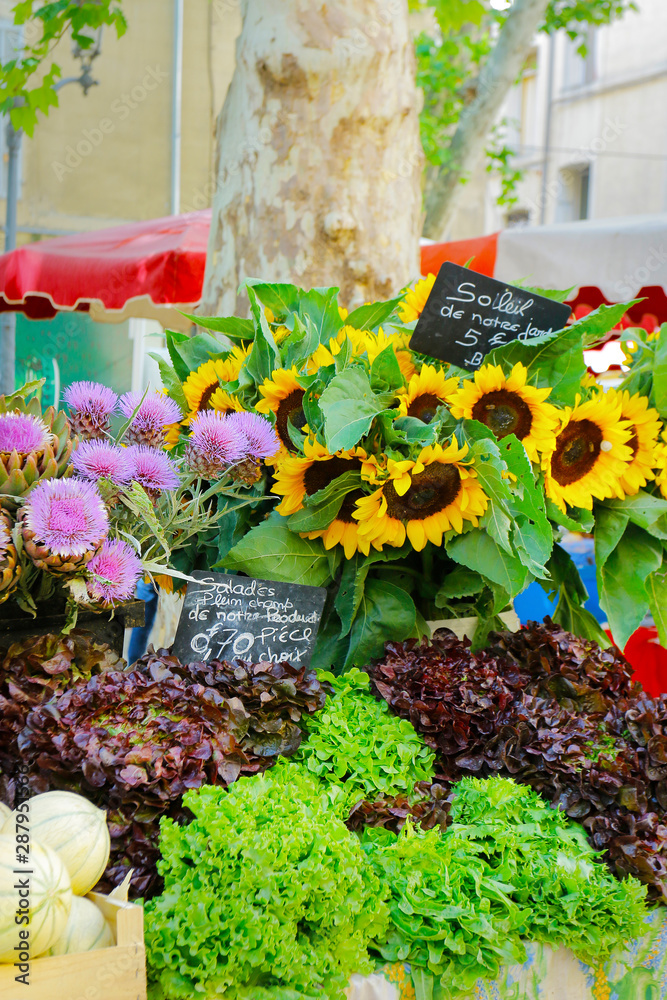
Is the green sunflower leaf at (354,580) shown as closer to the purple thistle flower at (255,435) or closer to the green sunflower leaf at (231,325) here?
the purple thistle flower at (255,435)

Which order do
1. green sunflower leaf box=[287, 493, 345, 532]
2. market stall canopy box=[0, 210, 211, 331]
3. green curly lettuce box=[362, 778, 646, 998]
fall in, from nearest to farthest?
green curly lettuce box=[362, 778, 646, 998] < green sunflower leaf box=[287, 493, 345, 532] < market stall canopy box=[0, 210, 211, 331]

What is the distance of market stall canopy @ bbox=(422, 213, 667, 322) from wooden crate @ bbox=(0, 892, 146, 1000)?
3081mm

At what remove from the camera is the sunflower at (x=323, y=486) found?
5.10 ft

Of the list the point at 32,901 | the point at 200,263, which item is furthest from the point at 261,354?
the point at 200,263

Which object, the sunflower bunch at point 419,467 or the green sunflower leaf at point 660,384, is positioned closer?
the sunflower bunch at point 419,467

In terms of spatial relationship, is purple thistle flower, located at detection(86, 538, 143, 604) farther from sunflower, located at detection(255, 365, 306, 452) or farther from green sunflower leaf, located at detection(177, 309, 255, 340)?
green sunflower leaf, located at detection(177, 309, 255, 340)

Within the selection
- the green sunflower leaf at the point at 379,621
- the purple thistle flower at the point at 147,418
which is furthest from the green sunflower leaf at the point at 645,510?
the purple thistle flower at the point at 147,418

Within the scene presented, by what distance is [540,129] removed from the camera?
60.2ft

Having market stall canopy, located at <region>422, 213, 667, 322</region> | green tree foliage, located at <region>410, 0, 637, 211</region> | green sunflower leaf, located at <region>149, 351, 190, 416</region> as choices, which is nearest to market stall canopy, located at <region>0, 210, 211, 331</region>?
market stall canopy, located at <region>422, 213, 667, 322</region>

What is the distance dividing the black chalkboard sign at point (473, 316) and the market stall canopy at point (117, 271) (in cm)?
235

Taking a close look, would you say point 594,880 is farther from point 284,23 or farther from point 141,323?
point 141,323

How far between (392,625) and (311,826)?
0.63m

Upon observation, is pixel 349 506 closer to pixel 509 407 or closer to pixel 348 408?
pixel 348 408

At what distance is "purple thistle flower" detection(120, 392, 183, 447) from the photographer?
1397 millimetres
